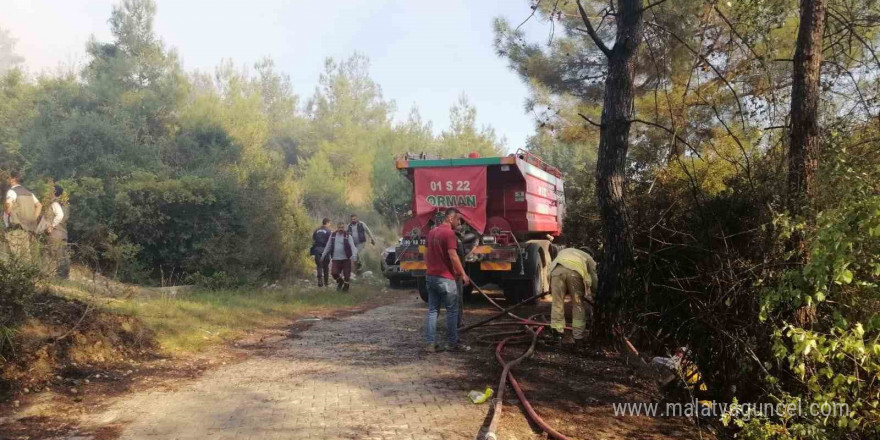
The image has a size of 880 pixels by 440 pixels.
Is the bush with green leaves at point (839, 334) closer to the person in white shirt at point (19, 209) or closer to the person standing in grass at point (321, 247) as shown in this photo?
the person in white shirt at point (19, 209)

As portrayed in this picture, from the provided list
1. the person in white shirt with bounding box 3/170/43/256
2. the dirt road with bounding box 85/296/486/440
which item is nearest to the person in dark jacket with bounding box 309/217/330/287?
the person in white shirt with bounding box 3/170/43/256

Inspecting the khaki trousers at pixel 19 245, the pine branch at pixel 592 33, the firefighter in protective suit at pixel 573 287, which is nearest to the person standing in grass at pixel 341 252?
the khaki trousers at pixel 19 245

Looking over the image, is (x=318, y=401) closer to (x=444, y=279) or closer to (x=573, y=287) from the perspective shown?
(x=444, y=279)

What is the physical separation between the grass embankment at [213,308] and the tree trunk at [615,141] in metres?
4.96

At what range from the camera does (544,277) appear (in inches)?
468

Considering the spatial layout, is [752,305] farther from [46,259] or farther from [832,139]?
[46,259]

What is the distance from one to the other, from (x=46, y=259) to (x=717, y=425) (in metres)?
6.77

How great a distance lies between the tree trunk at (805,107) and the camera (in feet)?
15.2

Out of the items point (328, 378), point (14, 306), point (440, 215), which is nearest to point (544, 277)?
point (440, 215)

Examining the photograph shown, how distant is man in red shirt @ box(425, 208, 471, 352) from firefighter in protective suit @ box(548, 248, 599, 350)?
111cm

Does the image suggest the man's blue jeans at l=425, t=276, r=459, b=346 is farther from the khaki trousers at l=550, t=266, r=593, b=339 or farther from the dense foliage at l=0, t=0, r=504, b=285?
the dense foliage at l=0, t=0, r=504, b=285

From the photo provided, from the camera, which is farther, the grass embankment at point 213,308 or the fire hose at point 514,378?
→ the grass embankment at point 213,308

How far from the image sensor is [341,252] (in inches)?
507

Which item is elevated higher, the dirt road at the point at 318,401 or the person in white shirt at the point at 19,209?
the person in white shirt at the point at 19,209
